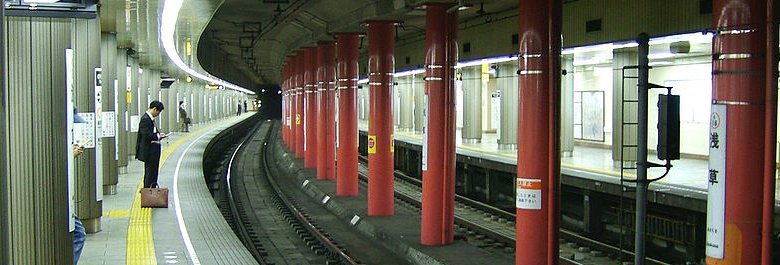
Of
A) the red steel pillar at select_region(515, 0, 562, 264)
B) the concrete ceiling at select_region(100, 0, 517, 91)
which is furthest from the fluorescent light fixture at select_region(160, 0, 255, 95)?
the red steel pillar at select_region(515, 0, 562, 264)

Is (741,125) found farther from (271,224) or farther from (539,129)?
(271,224)

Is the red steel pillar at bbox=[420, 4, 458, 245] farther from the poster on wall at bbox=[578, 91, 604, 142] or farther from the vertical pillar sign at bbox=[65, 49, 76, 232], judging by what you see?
the poster on wall at bbox=[578, 91, 604, 142]

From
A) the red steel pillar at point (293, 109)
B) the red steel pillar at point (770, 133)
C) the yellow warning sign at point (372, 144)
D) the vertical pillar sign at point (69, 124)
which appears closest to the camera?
the red steel pillar at point (770, 133)

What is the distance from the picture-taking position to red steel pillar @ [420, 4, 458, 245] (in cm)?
1155

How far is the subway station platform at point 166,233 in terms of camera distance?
369 inches

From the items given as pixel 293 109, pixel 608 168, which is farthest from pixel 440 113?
pixel 293 109

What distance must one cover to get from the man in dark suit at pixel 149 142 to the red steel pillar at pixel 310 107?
1064 centimetres

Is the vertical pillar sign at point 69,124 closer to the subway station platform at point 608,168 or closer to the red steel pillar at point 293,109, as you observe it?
the subway station platform at point 608,168

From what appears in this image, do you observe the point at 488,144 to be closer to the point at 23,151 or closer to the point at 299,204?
the point at 299,204

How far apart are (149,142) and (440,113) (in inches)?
180

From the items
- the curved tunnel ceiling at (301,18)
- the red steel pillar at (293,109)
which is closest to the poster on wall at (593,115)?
the curved tunnel ceiling at (301,18)

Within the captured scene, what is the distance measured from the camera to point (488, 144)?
86.8 feet

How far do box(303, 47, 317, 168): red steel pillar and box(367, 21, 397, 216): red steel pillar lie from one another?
9.59 meters

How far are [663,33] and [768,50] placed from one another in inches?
213
